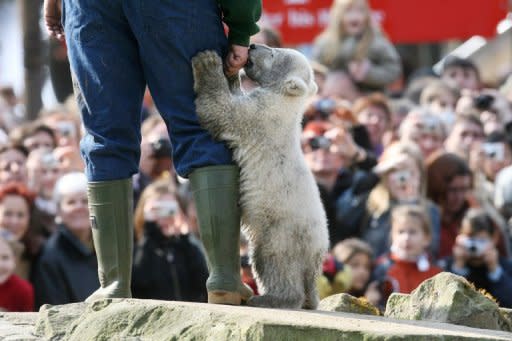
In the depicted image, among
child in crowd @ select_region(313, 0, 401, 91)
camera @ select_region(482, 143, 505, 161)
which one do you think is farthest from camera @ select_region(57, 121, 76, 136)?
camera @ select_region(482, 143, 505, 161)

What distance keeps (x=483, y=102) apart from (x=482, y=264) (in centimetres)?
352

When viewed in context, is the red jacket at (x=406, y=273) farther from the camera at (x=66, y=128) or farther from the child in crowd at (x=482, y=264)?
the camera at (x=66, y=128)

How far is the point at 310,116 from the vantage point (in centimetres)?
1091

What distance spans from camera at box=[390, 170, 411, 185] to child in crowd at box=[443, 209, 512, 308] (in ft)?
2.46

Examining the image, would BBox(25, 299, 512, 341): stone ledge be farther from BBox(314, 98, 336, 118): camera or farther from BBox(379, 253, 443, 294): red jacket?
BBox(314, 98, 336, 118): camera

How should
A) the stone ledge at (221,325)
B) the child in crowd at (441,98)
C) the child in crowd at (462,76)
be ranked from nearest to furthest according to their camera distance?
the stone ledge at (221,325), the child in crowd at (441,98), the child in crowd at (462,76)

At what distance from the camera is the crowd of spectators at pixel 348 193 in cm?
829

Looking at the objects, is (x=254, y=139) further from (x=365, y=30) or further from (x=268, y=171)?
A: (x=365, y=30)

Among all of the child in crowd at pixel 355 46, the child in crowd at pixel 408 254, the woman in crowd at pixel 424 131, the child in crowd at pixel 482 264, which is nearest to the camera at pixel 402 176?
the child in crowd at pixel 408 254

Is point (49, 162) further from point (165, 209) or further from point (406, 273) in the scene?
point (406, 273)

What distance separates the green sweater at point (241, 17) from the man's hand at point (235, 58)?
25 millimetres

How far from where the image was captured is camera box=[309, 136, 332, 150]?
9.88m

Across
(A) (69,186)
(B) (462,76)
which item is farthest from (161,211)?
(B) (462,76)

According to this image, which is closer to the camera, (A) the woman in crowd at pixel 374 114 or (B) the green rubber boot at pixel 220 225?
(B) the green rubber boot at pixel 220 225
